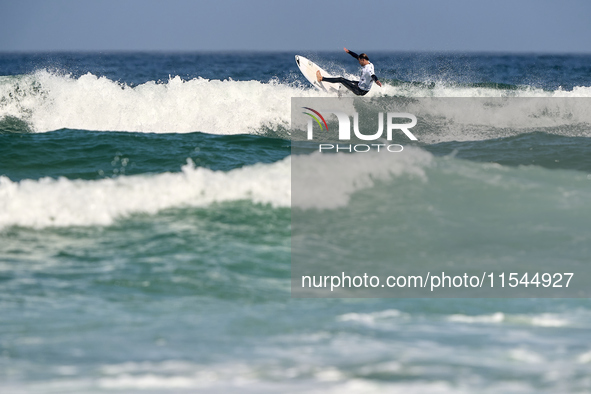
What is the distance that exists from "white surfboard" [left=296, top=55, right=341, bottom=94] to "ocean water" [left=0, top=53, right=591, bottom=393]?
5135mm

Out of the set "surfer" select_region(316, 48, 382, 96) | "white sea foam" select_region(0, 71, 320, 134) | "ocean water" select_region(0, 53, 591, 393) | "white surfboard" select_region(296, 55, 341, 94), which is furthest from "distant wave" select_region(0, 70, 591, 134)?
"ocean water" select_region(0, 53, 591, 393)

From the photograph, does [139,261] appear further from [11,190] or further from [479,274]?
[479,274]

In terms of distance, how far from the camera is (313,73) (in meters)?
17.4

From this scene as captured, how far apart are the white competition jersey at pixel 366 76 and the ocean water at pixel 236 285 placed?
12.6 feet

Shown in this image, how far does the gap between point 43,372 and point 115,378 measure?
21.7 inches

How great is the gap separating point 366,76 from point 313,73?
2580 mm

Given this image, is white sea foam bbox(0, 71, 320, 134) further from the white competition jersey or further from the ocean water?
the ocean water

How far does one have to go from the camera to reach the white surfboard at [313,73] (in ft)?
56.0

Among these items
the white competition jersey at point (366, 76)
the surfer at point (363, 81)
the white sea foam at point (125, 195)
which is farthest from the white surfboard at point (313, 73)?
the white sea foam at point (125, 195)

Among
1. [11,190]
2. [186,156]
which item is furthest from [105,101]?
[11,190]

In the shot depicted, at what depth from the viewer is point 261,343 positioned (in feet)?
14.5

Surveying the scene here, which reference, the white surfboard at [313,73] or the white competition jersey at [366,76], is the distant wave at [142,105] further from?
the white competition jersey at [366,76]

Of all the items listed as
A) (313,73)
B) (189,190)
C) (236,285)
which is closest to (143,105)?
(313,73)

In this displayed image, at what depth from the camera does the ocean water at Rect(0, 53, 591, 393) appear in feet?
12.8
